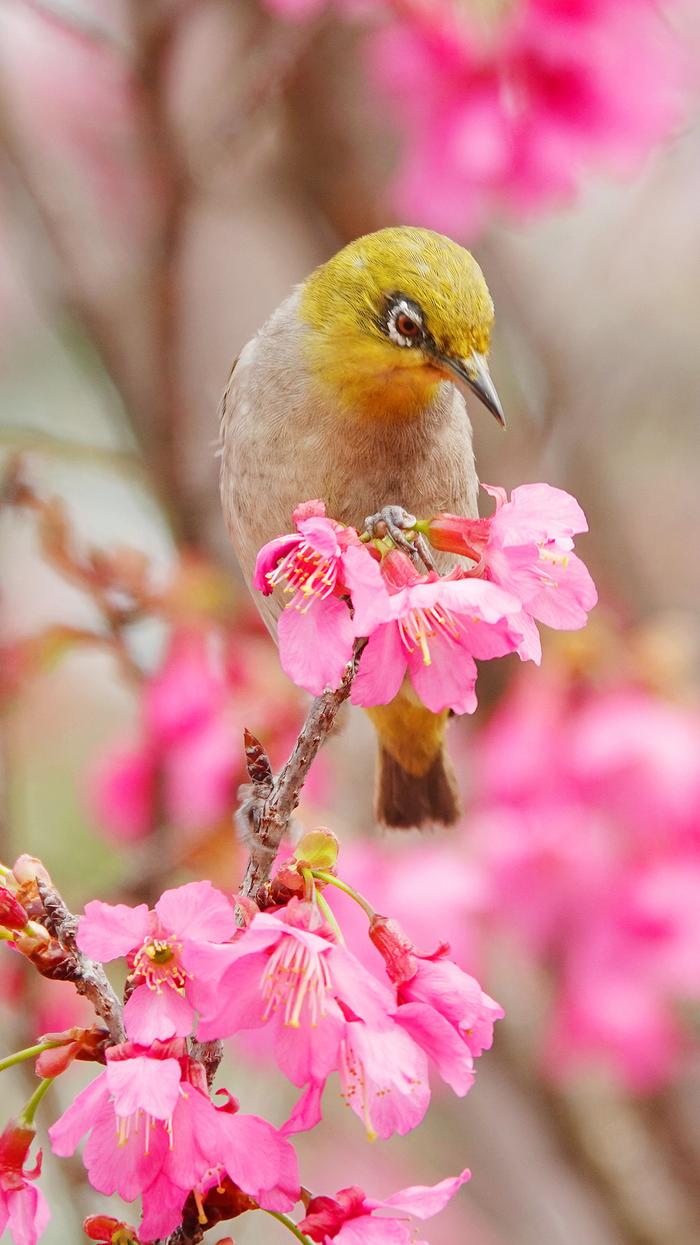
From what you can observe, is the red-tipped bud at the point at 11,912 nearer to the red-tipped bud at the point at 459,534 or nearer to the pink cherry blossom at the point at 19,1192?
the pink cherry blossom at the point at 19,1192

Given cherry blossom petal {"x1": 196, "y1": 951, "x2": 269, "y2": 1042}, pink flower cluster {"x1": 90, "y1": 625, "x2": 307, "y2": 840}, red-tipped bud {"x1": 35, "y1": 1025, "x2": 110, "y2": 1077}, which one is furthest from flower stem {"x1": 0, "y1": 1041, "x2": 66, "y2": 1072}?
pink flower cluster {"x1": 90, "y1": 625, "x2": 307, "y2": 840}

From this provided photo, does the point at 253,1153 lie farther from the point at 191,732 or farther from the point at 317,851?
the point at 191,732

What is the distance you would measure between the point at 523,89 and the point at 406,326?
1188 millimetres

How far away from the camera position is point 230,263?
4.90m

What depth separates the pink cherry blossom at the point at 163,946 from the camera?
110cm

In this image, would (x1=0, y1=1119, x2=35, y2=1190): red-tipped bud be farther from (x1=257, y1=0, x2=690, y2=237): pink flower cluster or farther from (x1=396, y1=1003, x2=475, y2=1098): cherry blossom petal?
(x1=257, y1=0, x2=690, y2=237): pink flower cluster

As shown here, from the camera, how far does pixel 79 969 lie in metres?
1.15

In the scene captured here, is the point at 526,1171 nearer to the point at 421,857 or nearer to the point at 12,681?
the point at 421,857

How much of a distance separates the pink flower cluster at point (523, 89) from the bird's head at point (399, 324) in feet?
2.56

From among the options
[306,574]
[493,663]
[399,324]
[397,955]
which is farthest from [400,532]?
[493,663]

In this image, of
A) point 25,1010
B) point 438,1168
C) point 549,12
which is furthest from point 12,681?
point 438,1168

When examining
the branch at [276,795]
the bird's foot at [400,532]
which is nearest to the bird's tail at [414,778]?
the bird's foot at [400,532]

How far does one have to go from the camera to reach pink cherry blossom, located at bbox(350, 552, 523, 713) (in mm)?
1217

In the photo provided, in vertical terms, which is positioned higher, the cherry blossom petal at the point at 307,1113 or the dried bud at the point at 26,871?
the dried bud at the point at 26,871
